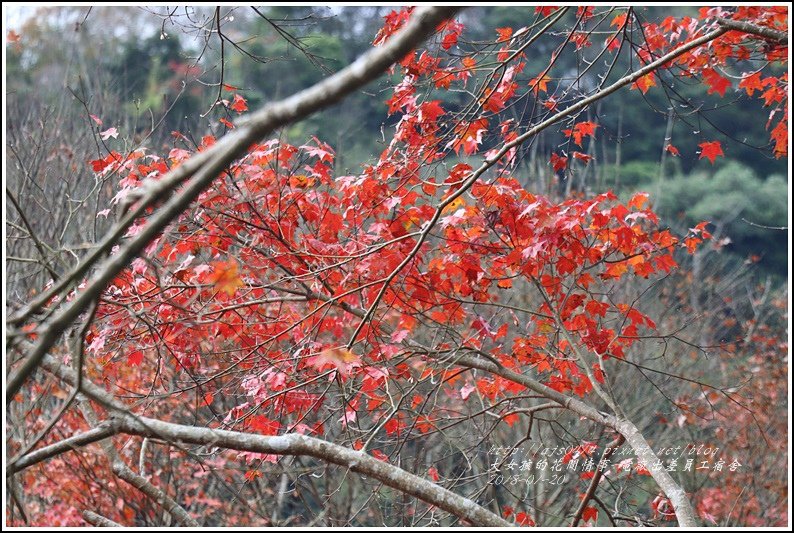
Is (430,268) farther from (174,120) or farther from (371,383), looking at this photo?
(174,120)

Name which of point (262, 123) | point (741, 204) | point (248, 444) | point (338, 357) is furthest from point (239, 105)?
point (741, 204)

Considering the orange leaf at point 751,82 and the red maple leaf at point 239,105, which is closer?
the orange leaf at point 751,82

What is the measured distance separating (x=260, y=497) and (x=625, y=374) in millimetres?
3823

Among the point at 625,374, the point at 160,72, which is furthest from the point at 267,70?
the point at 625,374

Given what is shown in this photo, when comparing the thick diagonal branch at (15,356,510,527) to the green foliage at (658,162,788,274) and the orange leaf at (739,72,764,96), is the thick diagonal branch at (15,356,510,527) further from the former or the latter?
the green foliage at (658,162,788,274)

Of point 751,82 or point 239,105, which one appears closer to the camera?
point 751,82

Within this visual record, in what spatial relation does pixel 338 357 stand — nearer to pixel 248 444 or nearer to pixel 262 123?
pixel 248 444

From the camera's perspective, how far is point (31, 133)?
7555 mm

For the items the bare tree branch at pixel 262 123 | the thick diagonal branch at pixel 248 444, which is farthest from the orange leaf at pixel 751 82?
the bare tree branch at pixel 262 123

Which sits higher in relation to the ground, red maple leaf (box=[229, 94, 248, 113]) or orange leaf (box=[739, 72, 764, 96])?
red maple leaf (box=[229, 94, 248, 113])

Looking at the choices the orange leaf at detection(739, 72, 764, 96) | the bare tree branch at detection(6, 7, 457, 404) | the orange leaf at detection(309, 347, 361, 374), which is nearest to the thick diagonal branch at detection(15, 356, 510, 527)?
the orange leaf at detection(309, 347, 361, 374)

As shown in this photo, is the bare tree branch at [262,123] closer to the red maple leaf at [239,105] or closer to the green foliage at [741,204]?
the red maple leaf at [239,105]

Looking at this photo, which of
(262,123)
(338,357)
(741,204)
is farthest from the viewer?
(741,204)

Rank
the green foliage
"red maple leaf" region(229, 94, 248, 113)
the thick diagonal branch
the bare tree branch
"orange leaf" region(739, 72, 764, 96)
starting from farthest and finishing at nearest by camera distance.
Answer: the green foliage, "red maple leaf" region(229, 94, 248, 113), "orange leaf" region(739, 72, 764, 96), the thick diagonal branch, the bare tree branch
